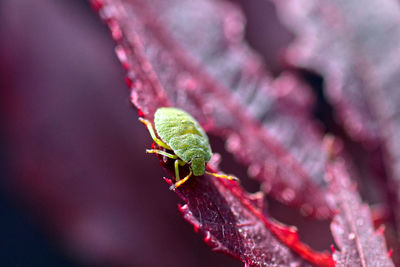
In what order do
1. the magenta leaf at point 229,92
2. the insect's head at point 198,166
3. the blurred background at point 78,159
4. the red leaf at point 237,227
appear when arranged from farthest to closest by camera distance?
the blurred background at point 78,159, the magenta leaf at point 229,92, the insect's head at point 198,166, the red leaf at point 237,227

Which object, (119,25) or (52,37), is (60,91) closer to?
(52,37)

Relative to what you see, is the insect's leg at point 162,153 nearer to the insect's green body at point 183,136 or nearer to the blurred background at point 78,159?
the insect's green body at point 183,136

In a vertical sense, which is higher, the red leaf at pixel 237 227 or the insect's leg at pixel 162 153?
the insect's leg at pixel 162 153

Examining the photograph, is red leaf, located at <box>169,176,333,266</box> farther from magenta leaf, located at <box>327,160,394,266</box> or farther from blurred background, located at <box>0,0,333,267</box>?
blurred background, located at <box>0,0,333,267</box>

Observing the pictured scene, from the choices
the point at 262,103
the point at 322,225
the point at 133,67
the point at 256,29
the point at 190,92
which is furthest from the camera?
the point at 256,29

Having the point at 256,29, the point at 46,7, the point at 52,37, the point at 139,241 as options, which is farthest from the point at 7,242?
the point at 256,29

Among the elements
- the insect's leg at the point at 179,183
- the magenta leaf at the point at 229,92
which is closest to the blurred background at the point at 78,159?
the magenta leaf at the point at 229,92

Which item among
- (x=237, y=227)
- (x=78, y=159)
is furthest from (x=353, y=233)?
(x=78, y=159)

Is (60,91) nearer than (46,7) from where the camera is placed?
Yes
